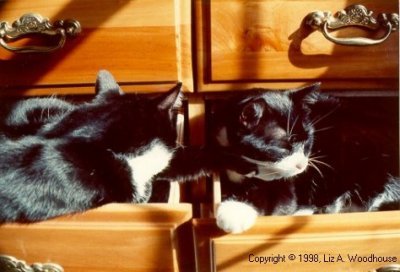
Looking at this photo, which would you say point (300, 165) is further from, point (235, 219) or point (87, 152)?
point (87, 152)

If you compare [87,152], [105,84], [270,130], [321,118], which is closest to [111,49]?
[105,84]

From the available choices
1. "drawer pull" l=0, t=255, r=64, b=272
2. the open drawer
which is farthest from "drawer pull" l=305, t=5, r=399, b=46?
"drawer pull" l=0, t=255, r=64, b=272

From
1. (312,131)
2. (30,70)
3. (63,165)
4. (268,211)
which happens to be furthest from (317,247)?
(30,70)

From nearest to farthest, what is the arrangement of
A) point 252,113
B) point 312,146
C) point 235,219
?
point 235,219 < point 252,113 < point 312,146

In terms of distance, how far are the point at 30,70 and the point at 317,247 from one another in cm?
54

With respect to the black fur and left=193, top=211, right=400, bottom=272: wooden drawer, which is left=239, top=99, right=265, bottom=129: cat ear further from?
left=193, top=211, right=400, bottom=272: wooden drawer

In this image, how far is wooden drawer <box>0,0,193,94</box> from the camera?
679 mm

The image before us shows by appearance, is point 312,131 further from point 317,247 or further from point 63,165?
point 63,165

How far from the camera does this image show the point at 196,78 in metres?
0.72

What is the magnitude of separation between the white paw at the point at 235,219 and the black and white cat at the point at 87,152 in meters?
0.17

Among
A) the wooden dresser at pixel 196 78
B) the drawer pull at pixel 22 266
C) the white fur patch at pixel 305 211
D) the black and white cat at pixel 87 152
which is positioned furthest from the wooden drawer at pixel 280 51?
the drawer pull at pixel 22 266

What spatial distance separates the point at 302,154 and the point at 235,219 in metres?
0.22

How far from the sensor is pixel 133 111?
27.0 inches

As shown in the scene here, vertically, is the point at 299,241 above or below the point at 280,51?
below
